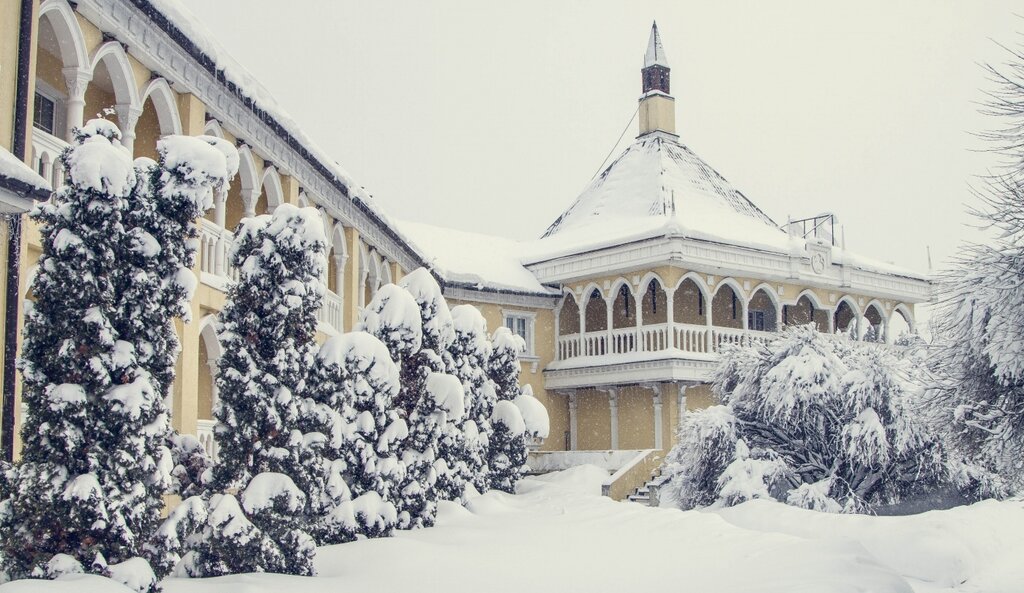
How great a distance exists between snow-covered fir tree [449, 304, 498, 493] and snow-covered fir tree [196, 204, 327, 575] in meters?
8.03

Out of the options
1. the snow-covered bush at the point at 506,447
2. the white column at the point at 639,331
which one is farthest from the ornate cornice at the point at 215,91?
the white column at the point at 639,331

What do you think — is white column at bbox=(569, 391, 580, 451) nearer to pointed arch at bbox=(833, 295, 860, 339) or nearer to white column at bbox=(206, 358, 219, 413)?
pointed arch at bbox=(833, 295, 860, 339)

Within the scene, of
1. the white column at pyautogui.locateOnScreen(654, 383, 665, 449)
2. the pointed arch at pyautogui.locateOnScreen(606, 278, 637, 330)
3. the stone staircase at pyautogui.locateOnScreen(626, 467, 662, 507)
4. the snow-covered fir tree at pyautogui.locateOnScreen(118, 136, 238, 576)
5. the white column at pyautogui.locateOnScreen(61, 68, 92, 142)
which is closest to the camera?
the snow-covered fir tree at pyautogui.locateOnScreen(118, 136, 238, 576)

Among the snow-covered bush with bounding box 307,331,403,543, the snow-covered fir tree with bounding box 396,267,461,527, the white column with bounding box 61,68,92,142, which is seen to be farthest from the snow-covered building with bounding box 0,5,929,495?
the snow-covered fir tree with bounding box 396,267,461,527

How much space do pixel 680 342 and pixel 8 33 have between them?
22.2 m

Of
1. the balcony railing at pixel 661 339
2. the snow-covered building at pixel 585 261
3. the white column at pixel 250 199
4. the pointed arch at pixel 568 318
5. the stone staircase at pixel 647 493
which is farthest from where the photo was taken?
the pointed arch at pixel 568 318

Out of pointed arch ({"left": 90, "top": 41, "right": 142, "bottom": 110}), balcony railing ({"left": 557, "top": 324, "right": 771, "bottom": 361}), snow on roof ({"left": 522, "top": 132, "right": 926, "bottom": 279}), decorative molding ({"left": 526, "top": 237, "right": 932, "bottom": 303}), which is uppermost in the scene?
snow on roof ({"left": 522, "top": 132, "right": 926, "bottom": 279})

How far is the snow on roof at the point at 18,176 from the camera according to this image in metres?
7.17

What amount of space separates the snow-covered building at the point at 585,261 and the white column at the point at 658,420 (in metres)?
0.04

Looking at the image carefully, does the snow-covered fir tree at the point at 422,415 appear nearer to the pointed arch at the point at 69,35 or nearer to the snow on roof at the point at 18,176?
the pointed arch at the point at 69,35

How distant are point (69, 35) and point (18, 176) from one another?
3.39 m

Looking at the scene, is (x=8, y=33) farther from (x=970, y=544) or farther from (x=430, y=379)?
(x=970, y=544)

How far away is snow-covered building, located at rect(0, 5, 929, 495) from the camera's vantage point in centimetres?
1292

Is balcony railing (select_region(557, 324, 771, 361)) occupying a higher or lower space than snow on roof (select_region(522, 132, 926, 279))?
lower
